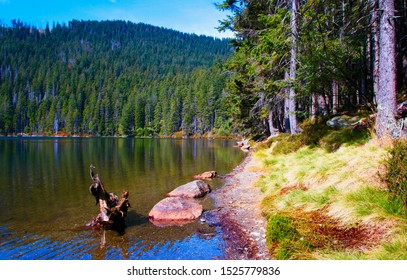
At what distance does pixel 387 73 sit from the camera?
9086 mm

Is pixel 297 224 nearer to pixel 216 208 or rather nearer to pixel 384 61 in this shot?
pixel 216 208

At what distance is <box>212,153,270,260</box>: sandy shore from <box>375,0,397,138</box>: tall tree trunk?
15.5 feet

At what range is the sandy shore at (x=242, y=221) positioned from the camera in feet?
20.9

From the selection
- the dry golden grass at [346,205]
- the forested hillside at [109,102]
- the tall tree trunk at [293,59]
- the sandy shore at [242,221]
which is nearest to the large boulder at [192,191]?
the sandy shore at [242,221]

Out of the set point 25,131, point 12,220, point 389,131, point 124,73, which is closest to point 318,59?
→ point 389,131

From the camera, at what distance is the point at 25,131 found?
13750 centimetres

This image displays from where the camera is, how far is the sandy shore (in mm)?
6363

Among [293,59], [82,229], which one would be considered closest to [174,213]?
[82,229]

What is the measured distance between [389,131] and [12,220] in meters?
12.7

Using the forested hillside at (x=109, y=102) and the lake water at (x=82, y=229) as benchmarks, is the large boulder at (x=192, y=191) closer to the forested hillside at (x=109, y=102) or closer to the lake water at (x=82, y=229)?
the lake water at (x=82, y=229)

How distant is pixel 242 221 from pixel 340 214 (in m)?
3.00

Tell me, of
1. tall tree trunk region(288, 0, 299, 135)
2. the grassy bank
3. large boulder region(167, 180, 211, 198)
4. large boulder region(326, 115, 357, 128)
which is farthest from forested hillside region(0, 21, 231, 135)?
the grassy bank

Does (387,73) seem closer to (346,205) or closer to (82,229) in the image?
(346,205)

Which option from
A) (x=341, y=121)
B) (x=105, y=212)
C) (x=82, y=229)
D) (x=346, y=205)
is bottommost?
(x=82, y=229)
